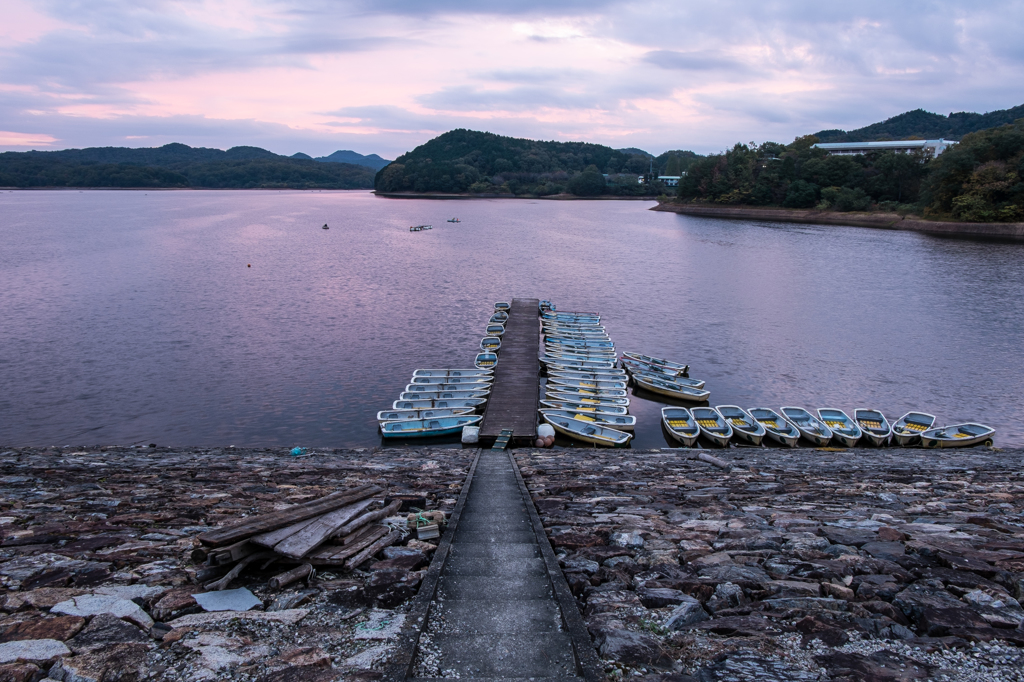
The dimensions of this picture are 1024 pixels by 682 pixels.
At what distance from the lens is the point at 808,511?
1180 centimetres

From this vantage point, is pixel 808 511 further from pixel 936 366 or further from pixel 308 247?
pixel 308 247

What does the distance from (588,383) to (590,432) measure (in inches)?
225

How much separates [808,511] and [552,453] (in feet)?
32.5

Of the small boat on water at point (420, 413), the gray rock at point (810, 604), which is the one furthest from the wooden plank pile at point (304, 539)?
the small boat on water at point (420, 413)

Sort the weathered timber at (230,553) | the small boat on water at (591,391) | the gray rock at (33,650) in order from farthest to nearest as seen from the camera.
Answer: the small boat on water at (591,391) < the weathered timber at (230,553) < the gray rock at (33,650)

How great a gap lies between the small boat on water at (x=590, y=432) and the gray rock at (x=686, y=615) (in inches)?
608

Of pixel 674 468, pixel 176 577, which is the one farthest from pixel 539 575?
pixel 674 468

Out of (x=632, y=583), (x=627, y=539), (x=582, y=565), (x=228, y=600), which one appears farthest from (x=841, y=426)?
(x=228, y=600)

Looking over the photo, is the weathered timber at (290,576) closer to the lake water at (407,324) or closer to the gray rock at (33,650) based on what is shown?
the gray rock at (33,650)

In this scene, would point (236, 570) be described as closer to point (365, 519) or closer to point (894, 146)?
point (365, 519)

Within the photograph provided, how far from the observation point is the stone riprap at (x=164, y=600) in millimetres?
5770

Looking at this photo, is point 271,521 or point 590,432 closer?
point 271,521

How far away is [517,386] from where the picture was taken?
2789 centimetres

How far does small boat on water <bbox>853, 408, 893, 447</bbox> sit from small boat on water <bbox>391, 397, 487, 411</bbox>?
1538 cm
